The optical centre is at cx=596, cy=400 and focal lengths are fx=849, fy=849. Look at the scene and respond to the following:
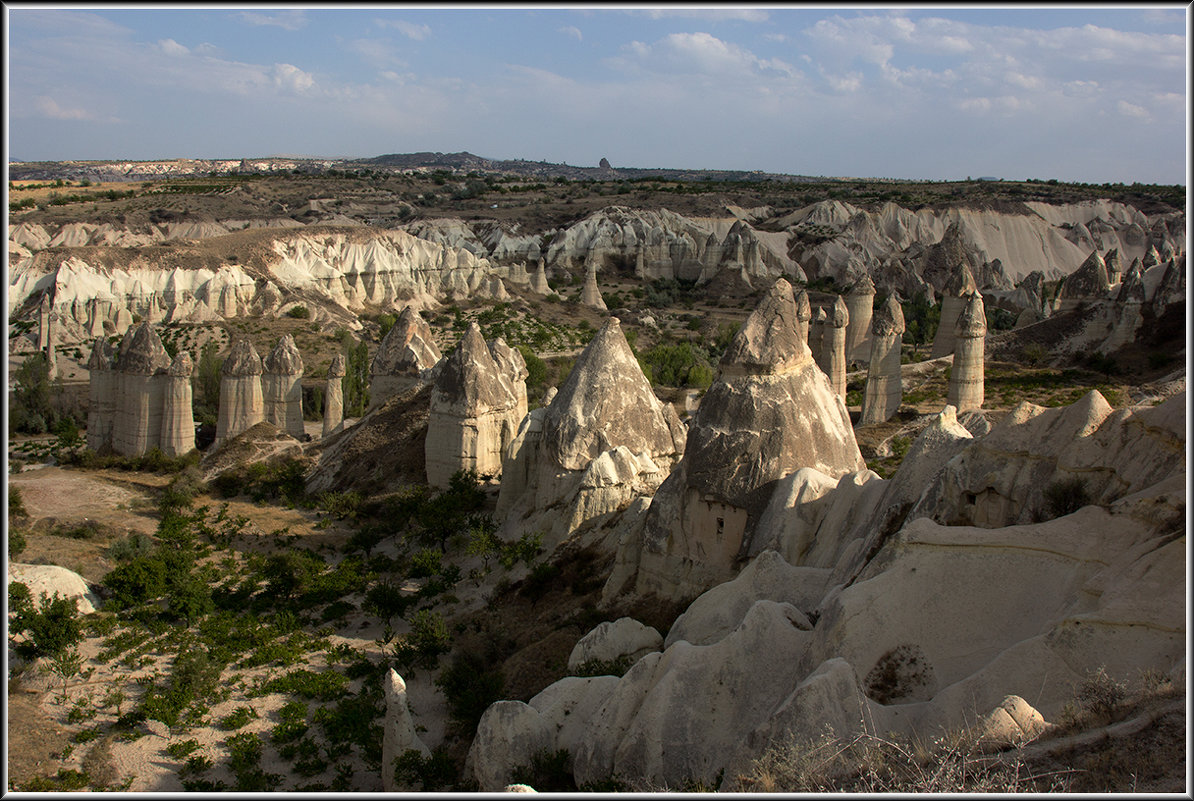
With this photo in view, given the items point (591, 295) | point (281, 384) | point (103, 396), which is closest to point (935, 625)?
point (281, 384)

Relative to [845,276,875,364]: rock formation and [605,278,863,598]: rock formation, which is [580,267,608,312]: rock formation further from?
[605,278,863,598]: rock formation

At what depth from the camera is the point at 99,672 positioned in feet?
39.9

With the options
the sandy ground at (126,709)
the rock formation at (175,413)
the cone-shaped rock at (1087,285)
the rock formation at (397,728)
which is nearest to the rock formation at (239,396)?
the rock formation at (175,413)

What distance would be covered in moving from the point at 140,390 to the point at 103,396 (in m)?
1.90

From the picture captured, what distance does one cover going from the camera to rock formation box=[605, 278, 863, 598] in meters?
10.7

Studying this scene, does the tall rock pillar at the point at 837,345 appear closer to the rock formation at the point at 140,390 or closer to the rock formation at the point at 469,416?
the rock formation at the point at 469,416

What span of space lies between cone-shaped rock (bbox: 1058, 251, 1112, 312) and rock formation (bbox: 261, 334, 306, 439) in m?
29.3

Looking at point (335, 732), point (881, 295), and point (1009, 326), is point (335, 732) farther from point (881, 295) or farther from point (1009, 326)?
point (881, 295)

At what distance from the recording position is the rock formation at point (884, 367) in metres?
24.1

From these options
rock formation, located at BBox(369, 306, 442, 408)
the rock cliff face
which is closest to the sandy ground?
the rock cliff face

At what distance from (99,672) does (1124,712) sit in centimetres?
1265

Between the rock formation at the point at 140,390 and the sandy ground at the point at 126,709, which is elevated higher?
the rock formation at the point at 140,390

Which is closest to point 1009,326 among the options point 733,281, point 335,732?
point 733,281

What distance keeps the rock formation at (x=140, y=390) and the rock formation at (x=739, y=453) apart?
17.8 meters
